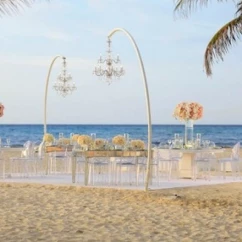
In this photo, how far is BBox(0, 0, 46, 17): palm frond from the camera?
15.0ft

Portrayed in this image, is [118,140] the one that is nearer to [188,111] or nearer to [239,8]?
[188,111]

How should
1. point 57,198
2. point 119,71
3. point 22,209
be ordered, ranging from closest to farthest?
point 22,209
point 57,198
point 119,71

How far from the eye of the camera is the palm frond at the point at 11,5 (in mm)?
4574

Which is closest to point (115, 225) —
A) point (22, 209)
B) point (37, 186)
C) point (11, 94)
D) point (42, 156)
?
point (22, 209)

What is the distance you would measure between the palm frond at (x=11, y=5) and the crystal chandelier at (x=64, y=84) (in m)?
8.46

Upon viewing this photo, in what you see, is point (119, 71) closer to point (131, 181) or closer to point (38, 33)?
point (131, 181)

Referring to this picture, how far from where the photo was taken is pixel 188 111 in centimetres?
1245

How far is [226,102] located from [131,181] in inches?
604

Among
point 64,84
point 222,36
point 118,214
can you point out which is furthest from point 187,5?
point 64,84

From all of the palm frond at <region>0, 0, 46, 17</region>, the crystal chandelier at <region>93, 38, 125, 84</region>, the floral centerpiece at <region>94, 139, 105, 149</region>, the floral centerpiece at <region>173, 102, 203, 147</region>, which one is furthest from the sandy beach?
the palm frond at <region>0, 0, 46, 17</region>

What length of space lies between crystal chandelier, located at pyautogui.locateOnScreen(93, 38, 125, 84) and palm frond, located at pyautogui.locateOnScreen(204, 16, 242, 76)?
2.26 meters

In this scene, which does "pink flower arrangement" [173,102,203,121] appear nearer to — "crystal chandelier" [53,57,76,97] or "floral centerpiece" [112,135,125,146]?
"floral centerpiece" [112,135,125,146]

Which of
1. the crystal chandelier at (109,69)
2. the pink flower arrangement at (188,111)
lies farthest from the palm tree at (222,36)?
A: the pink flower arrangement at (188,111)

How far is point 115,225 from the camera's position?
7.30 meters
